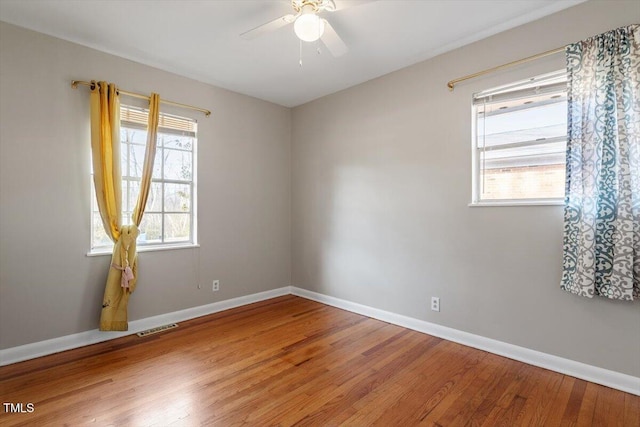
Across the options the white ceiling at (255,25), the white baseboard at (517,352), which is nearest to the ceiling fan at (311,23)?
the white ceiling at (255,25)

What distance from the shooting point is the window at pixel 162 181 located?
3.01m

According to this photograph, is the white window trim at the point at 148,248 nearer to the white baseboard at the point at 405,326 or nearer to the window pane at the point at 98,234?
the window pane at the point at 98,234

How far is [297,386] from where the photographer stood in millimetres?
2113

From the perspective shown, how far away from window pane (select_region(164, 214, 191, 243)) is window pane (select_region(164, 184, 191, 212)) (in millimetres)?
79

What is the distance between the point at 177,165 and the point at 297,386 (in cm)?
259

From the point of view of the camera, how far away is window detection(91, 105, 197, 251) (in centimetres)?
301

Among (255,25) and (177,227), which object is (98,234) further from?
(255,25)

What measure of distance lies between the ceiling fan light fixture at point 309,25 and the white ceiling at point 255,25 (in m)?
0.45

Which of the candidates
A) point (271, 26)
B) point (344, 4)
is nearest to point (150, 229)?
point (271, 26)

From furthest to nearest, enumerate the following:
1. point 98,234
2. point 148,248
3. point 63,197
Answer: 1. point 148,248
2. point 98,234
3. point 63,197

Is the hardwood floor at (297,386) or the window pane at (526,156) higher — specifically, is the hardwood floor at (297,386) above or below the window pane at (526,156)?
below

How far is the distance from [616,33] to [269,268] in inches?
155

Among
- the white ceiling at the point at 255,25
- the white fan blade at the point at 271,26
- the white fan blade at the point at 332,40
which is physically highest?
the white ceiling at the point at 255,25

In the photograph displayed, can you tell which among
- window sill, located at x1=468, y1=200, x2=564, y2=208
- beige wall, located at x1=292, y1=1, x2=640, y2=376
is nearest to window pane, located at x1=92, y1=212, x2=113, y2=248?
beige wall, located at x1=292, y1=1, x2=640, y2=376
